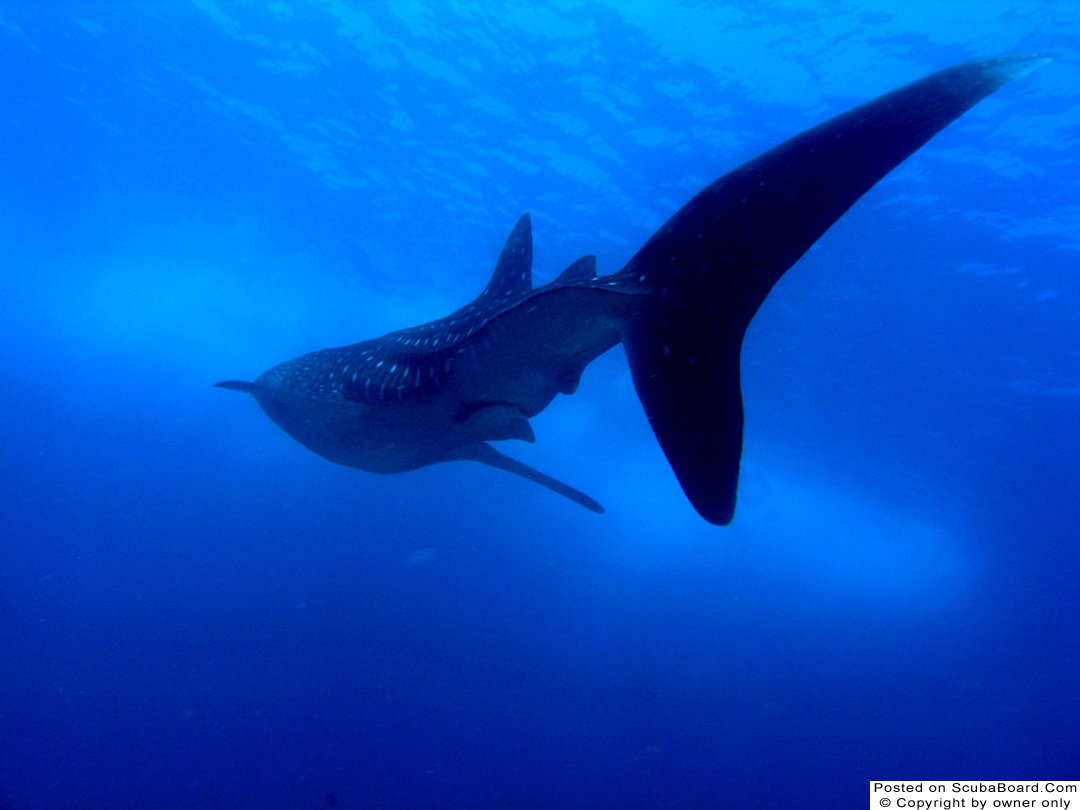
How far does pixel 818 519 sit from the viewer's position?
4228 centimetres

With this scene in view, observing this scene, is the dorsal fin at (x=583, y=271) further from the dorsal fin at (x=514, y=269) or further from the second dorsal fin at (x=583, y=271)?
the dorsal fin at (x=514, y=269)

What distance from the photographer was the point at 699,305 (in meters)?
2.62

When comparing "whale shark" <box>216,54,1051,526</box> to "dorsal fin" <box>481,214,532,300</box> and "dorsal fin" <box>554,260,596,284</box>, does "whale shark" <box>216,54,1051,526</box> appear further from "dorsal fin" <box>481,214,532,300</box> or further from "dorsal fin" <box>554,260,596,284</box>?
"dorsal fin" <box>481,214,532,300</box>

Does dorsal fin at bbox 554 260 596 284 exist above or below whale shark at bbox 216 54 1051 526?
above

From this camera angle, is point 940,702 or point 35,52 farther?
point 940,702

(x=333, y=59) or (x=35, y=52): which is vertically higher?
(x=35, y=52)

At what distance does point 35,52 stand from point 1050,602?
6010 centimetres

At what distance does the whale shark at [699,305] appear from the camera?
80.0 inches

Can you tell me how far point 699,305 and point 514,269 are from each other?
2488 millimetres

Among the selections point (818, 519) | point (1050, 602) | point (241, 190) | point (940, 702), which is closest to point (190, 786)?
point (241, 190)

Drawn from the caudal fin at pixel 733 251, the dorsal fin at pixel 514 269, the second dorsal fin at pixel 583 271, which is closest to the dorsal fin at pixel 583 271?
the second dorsal fin at pixel 583 271

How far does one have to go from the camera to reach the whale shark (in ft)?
6.66

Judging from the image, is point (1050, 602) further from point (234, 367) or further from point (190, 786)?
point (234, 367)

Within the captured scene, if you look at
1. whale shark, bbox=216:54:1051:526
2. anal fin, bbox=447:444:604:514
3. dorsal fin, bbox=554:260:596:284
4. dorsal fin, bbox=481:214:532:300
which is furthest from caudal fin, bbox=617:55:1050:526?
anal fin, bbox=447:444:604:514
